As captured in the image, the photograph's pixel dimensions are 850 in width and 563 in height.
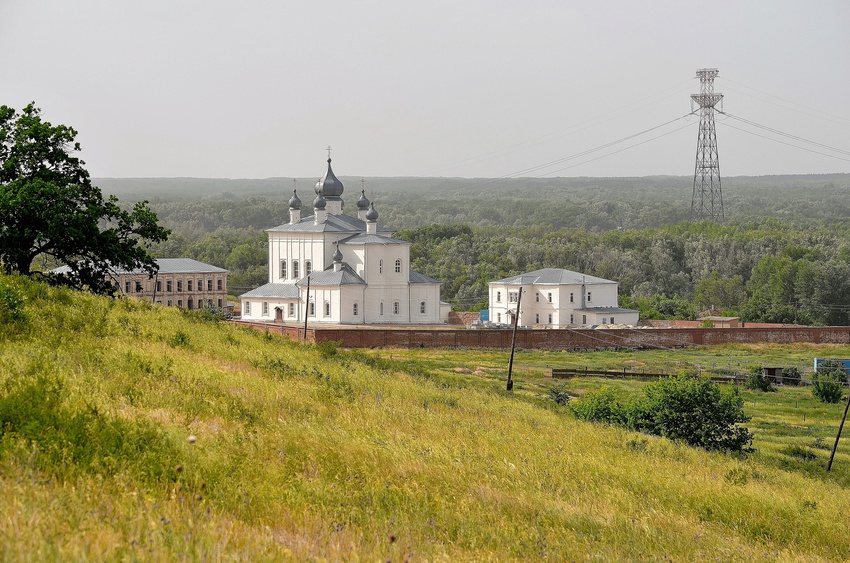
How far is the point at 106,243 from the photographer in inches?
1024

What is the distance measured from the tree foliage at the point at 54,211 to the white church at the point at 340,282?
28004 mm

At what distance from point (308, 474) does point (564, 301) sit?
50396 millimetres

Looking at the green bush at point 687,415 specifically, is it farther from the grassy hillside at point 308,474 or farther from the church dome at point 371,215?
the church dome at point 371,215

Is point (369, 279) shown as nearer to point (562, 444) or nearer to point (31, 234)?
point (31, 234)

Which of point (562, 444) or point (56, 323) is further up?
point (56, 323)

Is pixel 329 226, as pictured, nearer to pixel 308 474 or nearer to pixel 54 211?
pixel 54 211

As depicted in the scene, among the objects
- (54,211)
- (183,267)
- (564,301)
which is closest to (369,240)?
(564,301)

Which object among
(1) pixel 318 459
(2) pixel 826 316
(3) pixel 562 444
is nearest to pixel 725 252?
(2) pixel 826 316

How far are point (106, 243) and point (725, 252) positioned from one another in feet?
253

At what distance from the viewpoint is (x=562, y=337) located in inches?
2000

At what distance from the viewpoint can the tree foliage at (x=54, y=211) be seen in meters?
24.6

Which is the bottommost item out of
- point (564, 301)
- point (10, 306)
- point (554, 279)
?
point (564, 301)

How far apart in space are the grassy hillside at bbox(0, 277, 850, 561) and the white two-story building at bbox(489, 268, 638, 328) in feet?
132

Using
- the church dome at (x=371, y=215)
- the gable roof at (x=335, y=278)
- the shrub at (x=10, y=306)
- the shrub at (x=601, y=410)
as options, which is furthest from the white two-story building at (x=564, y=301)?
the shrub at (x=10, y=306)
